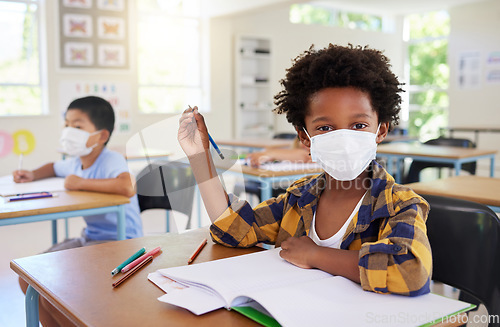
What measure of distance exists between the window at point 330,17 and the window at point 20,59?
4.04 meters

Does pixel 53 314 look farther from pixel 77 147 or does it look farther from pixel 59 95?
pixel 59 95

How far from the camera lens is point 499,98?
795 cm

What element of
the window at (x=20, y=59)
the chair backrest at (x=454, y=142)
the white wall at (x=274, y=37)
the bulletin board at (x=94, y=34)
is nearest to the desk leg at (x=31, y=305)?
the chair backrest at (x=454, y=142)

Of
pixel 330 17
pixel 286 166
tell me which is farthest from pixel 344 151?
pixel 330 17

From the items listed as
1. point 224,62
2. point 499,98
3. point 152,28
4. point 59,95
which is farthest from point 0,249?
point 499,98

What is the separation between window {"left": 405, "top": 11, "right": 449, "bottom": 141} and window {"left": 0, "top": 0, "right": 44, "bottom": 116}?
6.58 meters

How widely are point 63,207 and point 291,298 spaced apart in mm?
1261

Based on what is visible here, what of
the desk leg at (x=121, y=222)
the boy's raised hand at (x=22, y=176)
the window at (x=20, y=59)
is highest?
the window at (x=20, y=59)

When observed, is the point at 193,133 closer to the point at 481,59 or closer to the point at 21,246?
the point at 21,246

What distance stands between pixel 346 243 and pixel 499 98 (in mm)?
8083

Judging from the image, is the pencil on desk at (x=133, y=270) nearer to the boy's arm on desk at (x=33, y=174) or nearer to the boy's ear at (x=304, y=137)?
the boy's ear at (x=304, y=137)

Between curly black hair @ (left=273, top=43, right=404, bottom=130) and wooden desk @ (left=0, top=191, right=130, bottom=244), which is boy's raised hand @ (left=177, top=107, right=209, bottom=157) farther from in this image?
wooden desk @ (left=0, top=191, right=130, bottom=244)

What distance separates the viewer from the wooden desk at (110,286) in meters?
0.73

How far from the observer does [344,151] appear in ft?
3.34
